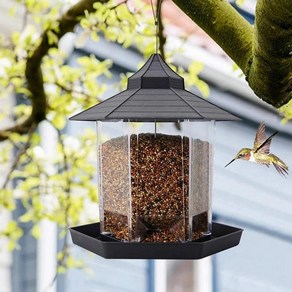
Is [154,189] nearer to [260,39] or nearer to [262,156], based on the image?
[262,156]

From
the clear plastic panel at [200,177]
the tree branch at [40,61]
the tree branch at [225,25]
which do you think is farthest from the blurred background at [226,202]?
the tree branch at [225,25]

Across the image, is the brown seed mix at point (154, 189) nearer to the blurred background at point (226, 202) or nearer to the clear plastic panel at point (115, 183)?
the clear plastic panel at point (115, 183)

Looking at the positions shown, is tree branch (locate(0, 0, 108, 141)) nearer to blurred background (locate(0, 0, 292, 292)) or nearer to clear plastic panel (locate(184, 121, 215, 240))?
blurred background (locate(0, 0, 292, 292))

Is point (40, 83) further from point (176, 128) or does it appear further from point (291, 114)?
point (176, 128)

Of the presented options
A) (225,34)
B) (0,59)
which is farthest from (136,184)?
(0,59)

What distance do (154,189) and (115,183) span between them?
0.09 m

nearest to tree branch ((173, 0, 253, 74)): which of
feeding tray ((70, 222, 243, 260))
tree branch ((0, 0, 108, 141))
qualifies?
feeding tray ((70, 222, 243, 260))

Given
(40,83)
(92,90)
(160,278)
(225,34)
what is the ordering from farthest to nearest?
(160,278) → (92,90) → (40,83) → (225,34)

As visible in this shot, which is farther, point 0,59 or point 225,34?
point 0,59

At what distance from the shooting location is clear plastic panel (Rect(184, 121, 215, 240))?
1.02 meters

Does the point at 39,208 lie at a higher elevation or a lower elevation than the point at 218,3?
lower

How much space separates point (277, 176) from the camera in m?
2.22

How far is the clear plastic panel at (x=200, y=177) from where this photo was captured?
1.02m

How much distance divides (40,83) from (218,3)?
1024 mm
